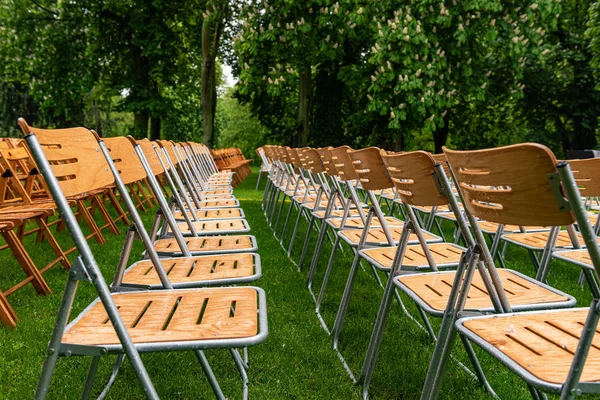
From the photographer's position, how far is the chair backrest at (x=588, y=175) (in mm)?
2551

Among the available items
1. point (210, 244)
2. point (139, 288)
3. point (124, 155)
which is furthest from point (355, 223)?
point (139, 288)

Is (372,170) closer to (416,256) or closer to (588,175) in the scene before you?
(416,256)

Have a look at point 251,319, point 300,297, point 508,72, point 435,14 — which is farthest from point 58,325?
point 508,72

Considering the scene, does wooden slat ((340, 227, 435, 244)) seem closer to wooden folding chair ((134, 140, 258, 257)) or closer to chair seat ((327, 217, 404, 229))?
chair seat ((327, 217, 404, 229))

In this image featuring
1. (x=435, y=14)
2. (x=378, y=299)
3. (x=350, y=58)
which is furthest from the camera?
(x=350, y=58)

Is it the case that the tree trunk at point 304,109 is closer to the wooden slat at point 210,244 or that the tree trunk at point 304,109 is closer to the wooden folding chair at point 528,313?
the wooden slat at point 210,244

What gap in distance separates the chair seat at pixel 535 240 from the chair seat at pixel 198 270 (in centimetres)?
179

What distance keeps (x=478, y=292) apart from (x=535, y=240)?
5.21 ft

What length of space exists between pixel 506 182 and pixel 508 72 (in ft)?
48.5

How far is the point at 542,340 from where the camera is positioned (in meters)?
1.40

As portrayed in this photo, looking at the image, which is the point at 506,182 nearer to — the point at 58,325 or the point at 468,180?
the point at 468,180

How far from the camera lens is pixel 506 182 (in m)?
1.24

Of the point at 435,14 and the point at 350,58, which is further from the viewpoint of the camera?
the point at 350,58

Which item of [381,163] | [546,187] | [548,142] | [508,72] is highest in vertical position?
[508,72]
